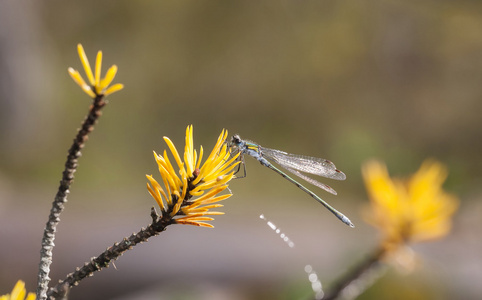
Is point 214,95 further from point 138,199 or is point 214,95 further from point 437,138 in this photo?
point 437,138

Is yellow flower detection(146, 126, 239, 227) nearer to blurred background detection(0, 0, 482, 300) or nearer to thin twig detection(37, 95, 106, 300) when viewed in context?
thin twig detection(37, 95, 106, 300)

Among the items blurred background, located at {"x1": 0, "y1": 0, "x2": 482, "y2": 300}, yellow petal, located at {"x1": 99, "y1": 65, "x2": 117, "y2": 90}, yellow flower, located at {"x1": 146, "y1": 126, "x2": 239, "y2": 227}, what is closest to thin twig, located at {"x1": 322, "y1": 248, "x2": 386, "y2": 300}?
yellow flower, located at {"x1": 146, "y1": 126, "x2": 239, "y2": 227}

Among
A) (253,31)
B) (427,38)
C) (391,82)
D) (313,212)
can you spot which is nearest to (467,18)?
(427,38)

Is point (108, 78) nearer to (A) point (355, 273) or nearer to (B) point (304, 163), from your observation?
(A) point (355, 273)

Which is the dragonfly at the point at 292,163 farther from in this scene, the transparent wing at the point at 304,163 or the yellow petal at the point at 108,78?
the yellow petal at the point at 108,78

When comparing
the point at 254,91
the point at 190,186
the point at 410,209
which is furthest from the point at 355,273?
the point at 254,91
